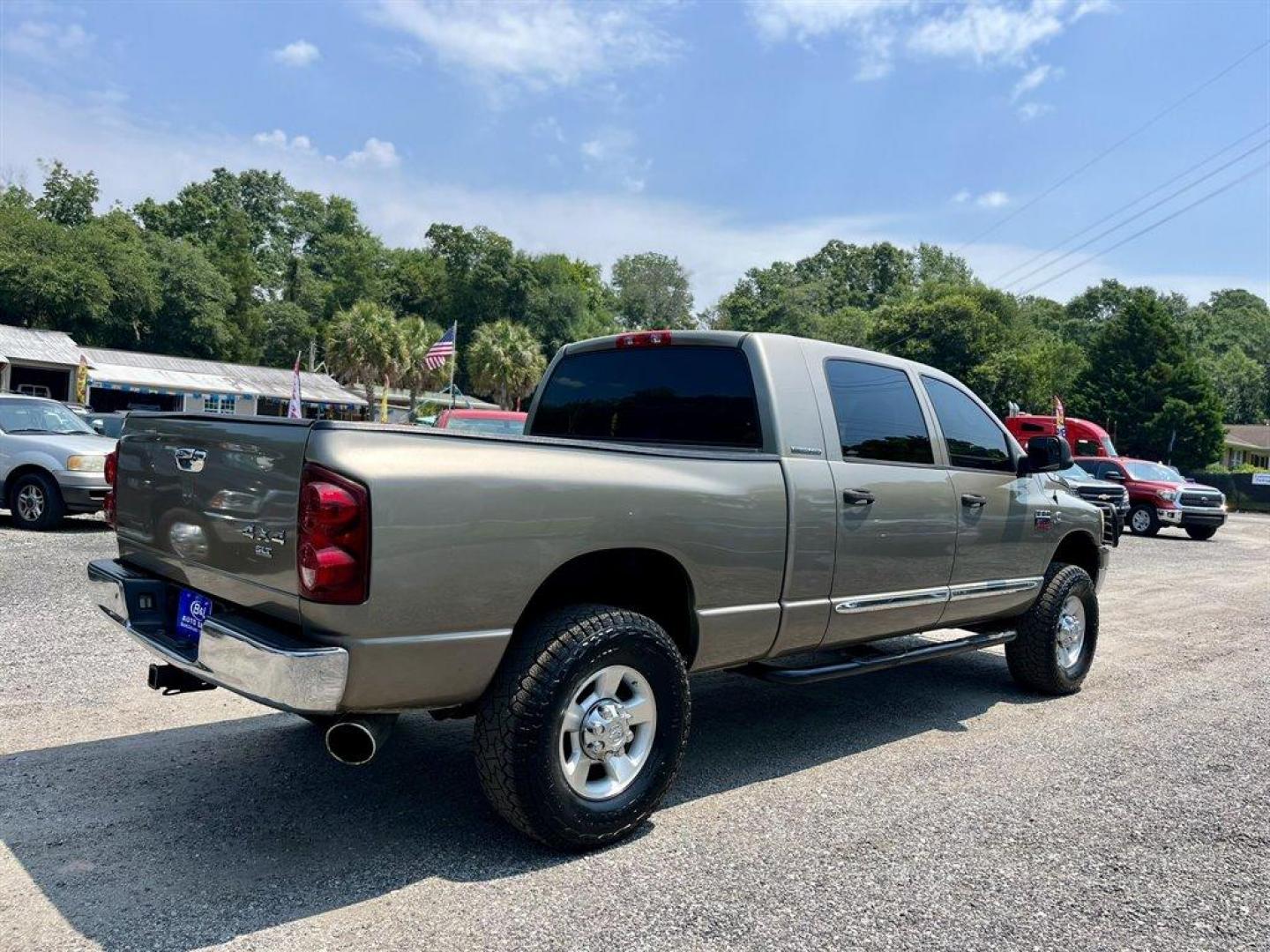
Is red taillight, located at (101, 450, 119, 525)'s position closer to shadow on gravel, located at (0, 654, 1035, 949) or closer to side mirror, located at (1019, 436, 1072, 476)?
shadow on gravel, located at (0, 654, 1035, 949)

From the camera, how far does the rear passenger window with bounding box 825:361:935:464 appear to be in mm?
4445

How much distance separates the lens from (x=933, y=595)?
478 cm

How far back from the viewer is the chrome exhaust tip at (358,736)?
9.66 ft

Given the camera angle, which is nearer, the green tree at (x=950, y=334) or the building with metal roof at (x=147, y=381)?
the building with metal roof at (x=147, y=381)

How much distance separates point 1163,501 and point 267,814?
21.5m

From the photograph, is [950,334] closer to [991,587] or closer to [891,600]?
[991,587]

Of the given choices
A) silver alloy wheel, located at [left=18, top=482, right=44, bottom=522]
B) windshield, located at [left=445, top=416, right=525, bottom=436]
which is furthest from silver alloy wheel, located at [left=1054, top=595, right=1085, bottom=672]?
silver alloy wheel, located at [left=18, top=482, right=44, bottom=522]

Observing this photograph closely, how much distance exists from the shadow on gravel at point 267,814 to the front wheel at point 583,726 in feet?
0.75

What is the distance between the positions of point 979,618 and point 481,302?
65638 mm

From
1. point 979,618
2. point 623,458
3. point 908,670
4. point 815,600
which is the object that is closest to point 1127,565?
point 908,670

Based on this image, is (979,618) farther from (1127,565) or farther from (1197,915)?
(1127,565)

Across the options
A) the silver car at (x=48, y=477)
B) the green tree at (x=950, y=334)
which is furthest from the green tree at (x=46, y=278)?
the green tree at (x=950, y=334)

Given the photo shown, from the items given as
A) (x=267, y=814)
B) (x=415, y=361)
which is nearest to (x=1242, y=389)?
(x=415, y=361)

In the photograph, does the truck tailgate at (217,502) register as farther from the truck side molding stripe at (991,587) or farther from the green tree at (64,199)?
the green tree at (64,199)
